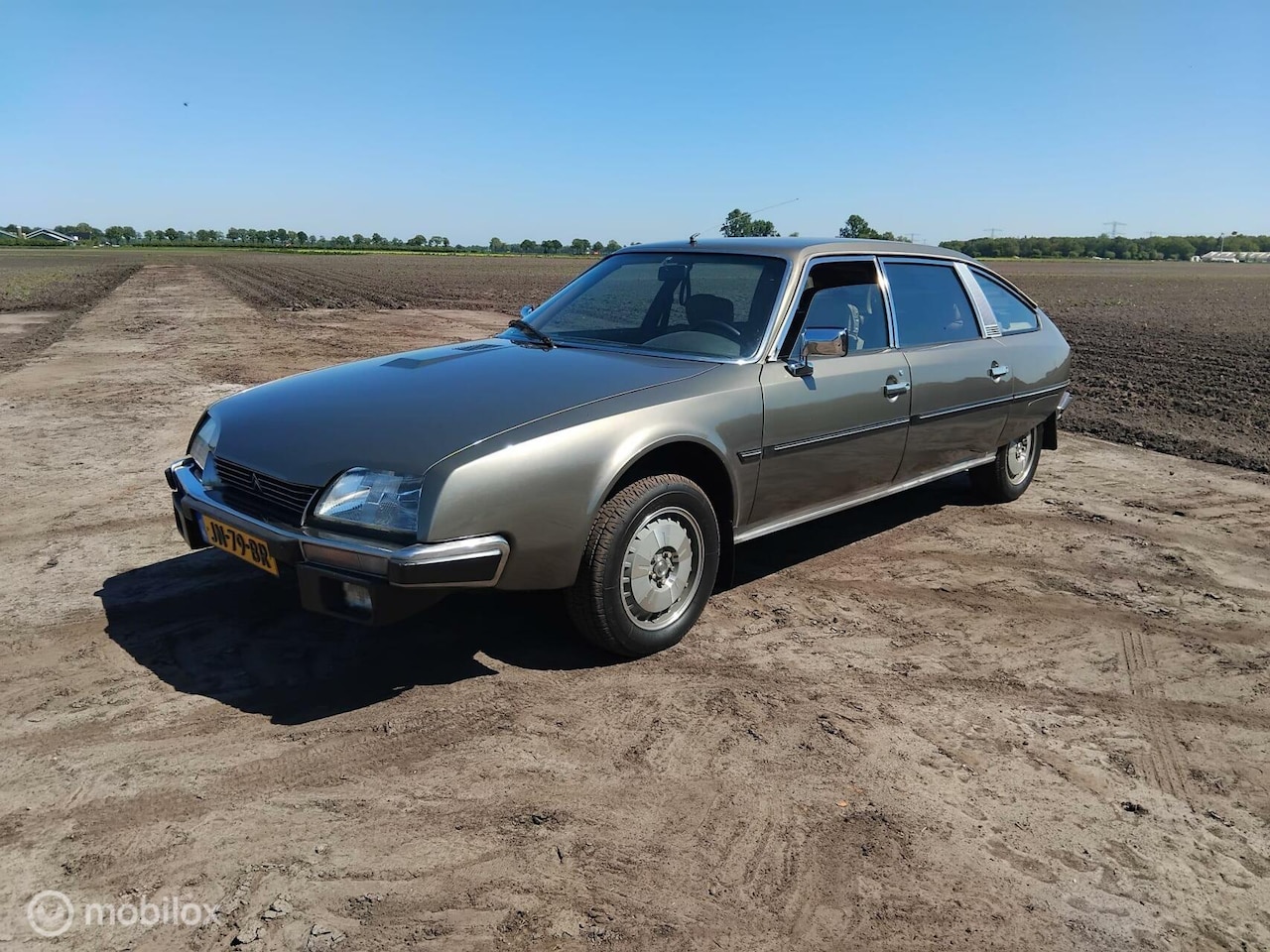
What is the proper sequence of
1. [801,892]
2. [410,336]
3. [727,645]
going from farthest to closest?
[410,336] < [727,645] < [801,892]

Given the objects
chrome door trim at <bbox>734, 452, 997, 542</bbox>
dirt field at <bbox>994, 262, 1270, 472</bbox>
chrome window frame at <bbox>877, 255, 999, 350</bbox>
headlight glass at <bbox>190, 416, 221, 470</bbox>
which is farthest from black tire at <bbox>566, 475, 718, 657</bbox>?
dirt field at <bbox>994, 262, 1270, 472</bbox>

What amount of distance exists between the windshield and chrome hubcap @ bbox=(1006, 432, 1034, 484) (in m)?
2.65

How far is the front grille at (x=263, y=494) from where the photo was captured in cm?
336

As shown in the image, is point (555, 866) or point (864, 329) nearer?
point (555, 866)

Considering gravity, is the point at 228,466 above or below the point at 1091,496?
above

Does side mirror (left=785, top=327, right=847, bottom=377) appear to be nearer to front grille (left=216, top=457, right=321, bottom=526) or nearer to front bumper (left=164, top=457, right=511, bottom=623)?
front bumper (left=164, top=457, right=511, bottom=623)

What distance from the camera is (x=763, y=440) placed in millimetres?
4195

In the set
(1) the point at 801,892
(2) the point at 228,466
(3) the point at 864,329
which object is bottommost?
(1) the point at 801,892

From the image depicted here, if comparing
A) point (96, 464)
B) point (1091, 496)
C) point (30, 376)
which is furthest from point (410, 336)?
point (1091, 496)

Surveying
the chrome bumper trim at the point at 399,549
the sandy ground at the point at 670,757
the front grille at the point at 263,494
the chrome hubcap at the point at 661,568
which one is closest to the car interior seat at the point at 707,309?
the chrome hubcap at the point at 661,568

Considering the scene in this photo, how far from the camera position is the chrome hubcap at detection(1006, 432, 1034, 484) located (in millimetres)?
6293

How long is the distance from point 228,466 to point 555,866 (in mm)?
2126

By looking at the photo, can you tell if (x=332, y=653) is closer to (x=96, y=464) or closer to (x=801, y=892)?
(x=801, y=892)

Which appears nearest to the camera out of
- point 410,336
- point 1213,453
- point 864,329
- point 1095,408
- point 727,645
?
point 727,645
